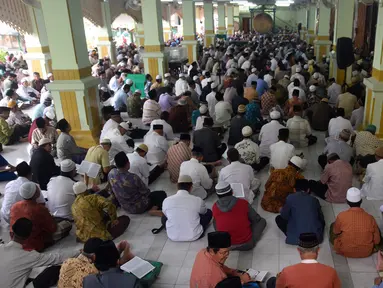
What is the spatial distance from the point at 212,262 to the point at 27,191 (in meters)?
1.99

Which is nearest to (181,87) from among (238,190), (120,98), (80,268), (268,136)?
(120,98)

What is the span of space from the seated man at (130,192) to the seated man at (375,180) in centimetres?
230

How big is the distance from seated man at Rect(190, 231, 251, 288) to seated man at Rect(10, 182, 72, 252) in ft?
5.92

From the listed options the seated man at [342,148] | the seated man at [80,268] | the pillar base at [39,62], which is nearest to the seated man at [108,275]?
the seated man at [80,268]

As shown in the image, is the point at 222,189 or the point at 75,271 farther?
the point at 222,189

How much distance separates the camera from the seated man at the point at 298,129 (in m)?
5.97

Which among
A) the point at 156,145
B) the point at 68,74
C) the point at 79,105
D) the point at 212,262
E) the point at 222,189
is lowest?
the point at 156,145

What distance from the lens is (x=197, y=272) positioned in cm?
262

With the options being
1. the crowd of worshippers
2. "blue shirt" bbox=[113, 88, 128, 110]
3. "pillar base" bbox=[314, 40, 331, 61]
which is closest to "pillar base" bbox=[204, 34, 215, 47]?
"pillar base" bbox=[314, 40, 331, 61]

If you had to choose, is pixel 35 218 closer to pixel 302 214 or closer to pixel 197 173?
pixel 197 173

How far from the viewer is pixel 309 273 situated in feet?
7.78

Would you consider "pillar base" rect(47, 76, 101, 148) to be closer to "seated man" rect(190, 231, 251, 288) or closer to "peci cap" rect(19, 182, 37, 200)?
"peci cap" rect(19, 182, 37, 200)

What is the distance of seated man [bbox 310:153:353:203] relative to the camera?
4270 mm

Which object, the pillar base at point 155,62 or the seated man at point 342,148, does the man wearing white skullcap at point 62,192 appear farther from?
the pillar base at point 155,62
